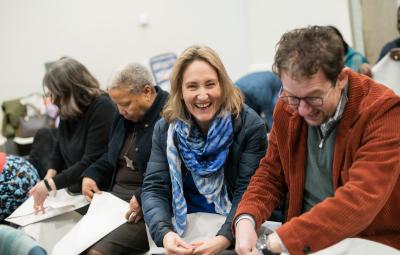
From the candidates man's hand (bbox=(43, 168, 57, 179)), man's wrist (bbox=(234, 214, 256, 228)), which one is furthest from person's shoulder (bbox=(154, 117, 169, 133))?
man's hand (bbox=(43, 168, 57, 179))

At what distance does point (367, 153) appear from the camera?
1196mm

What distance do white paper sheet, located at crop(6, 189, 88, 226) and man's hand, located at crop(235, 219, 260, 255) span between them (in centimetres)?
127

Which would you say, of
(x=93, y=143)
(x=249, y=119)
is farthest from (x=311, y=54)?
(x=93, y=143)

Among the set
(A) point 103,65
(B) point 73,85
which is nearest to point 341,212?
(B) point 73,85

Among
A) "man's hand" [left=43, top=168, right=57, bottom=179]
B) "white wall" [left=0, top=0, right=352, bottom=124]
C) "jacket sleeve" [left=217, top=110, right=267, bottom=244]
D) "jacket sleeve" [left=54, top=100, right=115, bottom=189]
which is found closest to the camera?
"jacket sleeve" [left=217, top=110, right=267, bottom=244]

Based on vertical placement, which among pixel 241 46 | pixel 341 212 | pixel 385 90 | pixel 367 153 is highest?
pixel 385 90

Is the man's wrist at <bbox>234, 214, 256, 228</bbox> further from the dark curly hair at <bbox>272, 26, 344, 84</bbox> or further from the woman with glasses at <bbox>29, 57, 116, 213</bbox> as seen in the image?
the woman with glasses at <bbox>29, 57, 116, 213</bbox>

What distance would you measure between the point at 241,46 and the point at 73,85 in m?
3.44

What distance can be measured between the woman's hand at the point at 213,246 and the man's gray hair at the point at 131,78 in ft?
2.99

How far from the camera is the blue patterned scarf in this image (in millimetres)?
1793

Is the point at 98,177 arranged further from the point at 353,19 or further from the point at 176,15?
the point at 176,15

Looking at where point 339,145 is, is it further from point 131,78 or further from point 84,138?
point 84,138

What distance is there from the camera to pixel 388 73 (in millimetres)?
2711

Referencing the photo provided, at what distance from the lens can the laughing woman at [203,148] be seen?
179 cm
